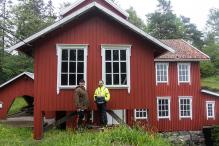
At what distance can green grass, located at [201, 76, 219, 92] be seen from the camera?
44688 mm

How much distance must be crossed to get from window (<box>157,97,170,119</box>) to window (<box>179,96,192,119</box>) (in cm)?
112

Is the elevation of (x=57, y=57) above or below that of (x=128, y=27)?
below

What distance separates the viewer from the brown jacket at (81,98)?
15.8m

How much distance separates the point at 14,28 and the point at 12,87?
19.1 meters

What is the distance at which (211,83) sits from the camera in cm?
4841

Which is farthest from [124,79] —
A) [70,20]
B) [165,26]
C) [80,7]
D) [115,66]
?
[165,26]

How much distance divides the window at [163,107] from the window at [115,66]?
14298 mm

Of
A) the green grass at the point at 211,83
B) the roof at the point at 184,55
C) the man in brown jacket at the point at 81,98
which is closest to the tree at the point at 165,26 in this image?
the green grass at the point at 211,83

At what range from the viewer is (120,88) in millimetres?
17312

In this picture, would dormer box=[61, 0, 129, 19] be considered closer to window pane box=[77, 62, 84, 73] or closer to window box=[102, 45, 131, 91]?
window box=[102, 45, 131, 91]

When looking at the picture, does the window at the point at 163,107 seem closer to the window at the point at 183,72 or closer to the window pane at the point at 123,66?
the window at the point at 183,72

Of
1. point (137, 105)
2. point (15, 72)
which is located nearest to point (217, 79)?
point (15, 72)

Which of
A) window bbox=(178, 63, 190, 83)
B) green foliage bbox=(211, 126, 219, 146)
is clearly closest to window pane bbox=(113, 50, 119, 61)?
window bbox=(178, 63, 190, 83)

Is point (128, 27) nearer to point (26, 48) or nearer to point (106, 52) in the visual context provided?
point (106, 52)
